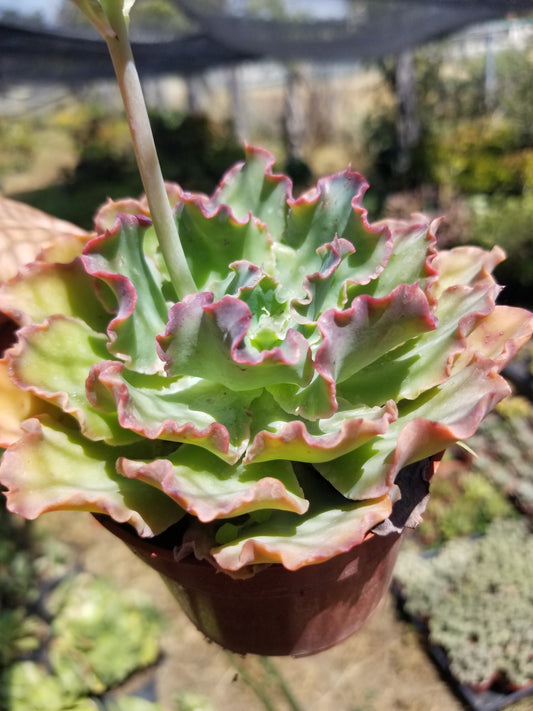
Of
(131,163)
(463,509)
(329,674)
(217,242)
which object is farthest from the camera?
(131,163)

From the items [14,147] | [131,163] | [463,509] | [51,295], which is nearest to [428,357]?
[51,295]

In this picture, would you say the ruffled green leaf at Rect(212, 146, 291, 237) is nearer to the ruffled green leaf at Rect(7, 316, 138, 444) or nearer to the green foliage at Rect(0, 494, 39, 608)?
the ruffled green leaf at Rect(7, 316, 138, 444)

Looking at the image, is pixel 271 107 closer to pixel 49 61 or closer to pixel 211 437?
pixel 49 61

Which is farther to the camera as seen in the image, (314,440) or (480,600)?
(480,600)

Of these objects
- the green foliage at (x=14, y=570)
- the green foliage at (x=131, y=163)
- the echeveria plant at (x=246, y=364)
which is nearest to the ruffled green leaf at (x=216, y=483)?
the echeveria plant at (x=246, y=364)

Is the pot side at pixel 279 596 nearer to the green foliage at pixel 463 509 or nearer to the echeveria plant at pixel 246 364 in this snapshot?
the echeveria plant at pixel 246 364

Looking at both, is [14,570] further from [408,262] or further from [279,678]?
[408,262]

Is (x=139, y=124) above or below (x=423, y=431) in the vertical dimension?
above

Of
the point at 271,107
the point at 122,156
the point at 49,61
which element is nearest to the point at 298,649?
the point at 49,61
